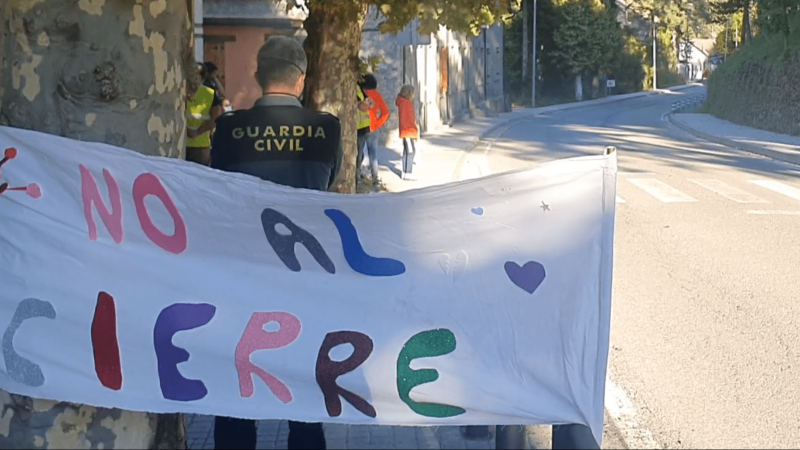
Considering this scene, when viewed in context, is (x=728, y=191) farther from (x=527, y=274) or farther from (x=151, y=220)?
(x=151, y=220)

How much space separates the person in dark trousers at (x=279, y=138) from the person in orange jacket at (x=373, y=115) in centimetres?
991

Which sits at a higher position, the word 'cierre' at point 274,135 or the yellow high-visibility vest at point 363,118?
A: the word 'cierre' at point 274,135

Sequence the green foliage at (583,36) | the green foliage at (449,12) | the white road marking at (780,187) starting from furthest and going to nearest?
the green foliage at (583,36) → the white road marking at (780,187) → the green foliage at (449,12)

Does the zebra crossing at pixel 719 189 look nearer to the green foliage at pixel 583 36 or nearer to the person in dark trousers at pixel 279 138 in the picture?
the person in dark trousers at pixel 279 138

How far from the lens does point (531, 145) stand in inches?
1048

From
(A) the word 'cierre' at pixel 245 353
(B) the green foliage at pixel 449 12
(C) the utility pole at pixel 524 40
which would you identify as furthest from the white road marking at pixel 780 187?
(C) the utility pole at pixel 524 40

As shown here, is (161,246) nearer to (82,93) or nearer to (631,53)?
(82,93)

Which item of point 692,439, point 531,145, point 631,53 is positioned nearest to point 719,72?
point 531,145

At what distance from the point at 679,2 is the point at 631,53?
777 inches

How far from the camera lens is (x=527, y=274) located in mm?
3859

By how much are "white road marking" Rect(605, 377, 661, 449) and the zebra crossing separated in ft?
26.6

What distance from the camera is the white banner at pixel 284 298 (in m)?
3.79

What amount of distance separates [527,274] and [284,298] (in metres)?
0.89

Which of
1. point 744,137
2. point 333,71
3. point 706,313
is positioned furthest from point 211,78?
point 744,137
